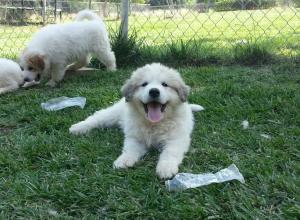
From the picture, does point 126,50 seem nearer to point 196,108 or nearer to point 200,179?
point 196,108

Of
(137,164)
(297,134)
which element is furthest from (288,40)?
(137,164)

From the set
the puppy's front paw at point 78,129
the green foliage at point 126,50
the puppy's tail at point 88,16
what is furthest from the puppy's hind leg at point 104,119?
the puppy's tail at point 88,16

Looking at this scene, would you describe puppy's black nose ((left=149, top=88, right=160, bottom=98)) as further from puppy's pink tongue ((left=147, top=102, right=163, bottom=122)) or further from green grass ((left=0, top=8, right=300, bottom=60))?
green grass ((left=0, top=8, right=300, bottom=60))

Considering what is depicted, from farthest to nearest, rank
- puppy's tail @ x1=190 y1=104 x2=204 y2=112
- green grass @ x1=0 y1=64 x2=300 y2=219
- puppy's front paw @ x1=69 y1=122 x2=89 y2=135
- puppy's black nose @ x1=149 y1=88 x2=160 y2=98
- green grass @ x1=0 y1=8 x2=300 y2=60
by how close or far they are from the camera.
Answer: green grass @ x1=0 y1=8 x2=300 y2=60
puppy's tail @ x1=190 y1=104 x2=204 y2=112
puppy's front paw @ x1=69 y1=122 x2=89 y2=135
puppy's black nose @ x1=149 y1=88 x2=160 y2=98
green grass @ x1=0 y1=64 x2=300 y2=219

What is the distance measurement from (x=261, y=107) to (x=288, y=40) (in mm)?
3450

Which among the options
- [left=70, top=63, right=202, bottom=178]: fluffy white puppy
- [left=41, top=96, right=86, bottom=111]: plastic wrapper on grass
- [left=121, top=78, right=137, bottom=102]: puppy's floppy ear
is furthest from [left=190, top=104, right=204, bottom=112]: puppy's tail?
[left=41, top=96, right=86, bottom=111]: plastic wrapper on grass

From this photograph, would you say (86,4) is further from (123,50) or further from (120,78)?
(120,78)

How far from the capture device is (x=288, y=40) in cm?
695

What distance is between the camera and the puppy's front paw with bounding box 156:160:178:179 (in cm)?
260

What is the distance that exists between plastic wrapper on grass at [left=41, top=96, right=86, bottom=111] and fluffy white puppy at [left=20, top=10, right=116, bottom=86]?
1049 millimetres

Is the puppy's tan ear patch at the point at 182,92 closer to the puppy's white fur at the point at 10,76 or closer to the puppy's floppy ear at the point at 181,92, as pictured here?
the puppy's floppy ear at the point at 181,92

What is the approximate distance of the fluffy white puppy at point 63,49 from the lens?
17.7 feet

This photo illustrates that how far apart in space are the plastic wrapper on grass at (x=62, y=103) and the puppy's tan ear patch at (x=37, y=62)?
0.99m

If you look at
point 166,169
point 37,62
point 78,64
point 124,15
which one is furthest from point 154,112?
point 124,15
